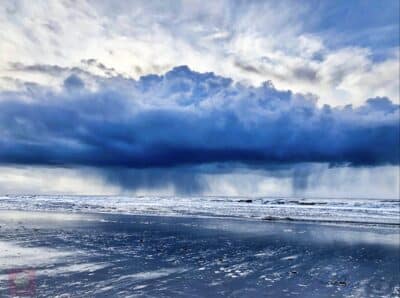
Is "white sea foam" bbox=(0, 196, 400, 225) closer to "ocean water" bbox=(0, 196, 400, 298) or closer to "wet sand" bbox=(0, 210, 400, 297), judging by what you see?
"wet sand" bbox=(0, 210, 400, 297)

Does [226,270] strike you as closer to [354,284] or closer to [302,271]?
[302,271]

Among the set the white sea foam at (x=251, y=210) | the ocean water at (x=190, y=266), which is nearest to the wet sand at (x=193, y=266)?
the ocean water at (x=190, y=266)

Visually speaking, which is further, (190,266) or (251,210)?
(251,210)

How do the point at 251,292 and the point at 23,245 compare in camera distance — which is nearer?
the point at 251,292

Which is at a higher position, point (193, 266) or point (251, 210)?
point (251, 210)

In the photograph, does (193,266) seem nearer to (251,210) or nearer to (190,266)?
(190,266)

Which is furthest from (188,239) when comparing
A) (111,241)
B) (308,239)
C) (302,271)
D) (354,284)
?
(354,284)

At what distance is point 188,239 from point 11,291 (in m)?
14.3

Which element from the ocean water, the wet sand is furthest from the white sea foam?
the ocean water

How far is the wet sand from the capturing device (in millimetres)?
11766

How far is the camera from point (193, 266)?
50.5 feet

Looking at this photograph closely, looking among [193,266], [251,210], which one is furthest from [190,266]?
[251,210]

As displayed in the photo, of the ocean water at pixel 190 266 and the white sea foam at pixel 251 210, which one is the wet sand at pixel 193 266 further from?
the white sea foam at pixel 251 210

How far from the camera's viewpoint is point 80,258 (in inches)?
634
